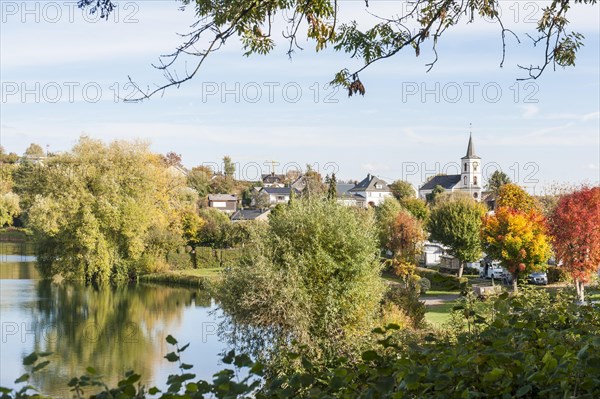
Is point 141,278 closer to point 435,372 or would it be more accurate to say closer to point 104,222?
point 104,222

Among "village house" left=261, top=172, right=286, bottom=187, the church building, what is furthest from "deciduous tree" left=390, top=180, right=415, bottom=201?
"village house" left=261, top=172, right=286, bottom=187

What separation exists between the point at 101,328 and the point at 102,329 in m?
0.21

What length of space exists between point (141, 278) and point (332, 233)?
915 inches

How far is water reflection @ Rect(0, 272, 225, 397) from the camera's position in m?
18.9

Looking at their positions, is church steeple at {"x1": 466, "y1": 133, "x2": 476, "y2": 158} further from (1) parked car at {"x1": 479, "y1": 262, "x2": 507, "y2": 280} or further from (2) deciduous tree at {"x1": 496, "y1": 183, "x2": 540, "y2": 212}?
(1) parked car at {"x1": 479, "y1": 262, "x2": 507, "y2": 280}

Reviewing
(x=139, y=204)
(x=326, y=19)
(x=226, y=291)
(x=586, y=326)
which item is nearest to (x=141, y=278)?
(x=139, y=204)

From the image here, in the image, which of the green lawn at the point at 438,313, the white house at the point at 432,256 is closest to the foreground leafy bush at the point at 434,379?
the green lawn at the point at 438,313

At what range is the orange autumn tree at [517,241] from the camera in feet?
108

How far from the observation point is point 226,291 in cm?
1888

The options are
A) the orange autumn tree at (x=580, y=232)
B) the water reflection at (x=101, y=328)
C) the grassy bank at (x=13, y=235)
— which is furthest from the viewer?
the grassy bank at (x=13, y=235)

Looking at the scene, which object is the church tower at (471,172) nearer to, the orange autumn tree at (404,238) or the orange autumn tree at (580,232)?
the orange autumn tree at (404,238)

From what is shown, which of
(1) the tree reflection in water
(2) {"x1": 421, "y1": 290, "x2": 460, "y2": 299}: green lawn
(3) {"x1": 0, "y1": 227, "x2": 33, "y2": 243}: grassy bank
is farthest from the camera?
(3) {"x1": 0, "y1": 227, "x2": 33, "y2": 243}: grassy bank

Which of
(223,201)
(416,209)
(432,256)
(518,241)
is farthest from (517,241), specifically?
(223,201)

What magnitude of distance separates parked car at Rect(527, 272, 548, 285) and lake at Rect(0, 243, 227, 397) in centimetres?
1533
